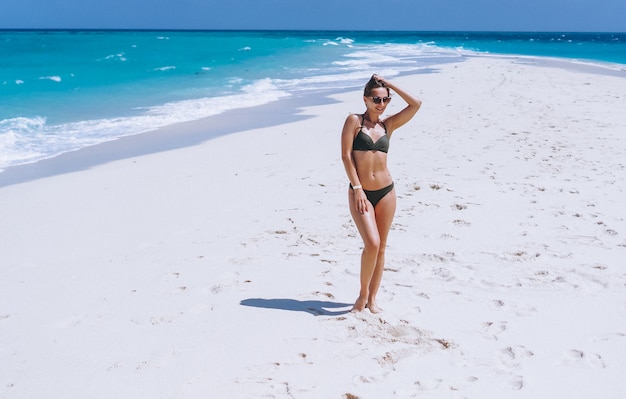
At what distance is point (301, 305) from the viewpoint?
4277mm

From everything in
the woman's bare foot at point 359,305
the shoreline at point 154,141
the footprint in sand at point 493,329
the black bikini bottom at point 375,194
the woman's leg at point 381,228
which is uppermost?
the black bikini bottom at point 375,194

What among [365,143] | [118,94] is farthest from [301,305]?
[118,94]

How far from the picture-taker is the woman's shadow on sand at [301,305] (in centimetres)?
415

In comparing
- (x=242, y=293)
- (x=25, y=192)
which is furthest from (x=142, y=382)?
(x=25, y=192)

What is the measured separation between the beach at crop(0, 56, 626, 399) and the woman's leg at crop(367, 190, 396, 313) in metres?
0.16

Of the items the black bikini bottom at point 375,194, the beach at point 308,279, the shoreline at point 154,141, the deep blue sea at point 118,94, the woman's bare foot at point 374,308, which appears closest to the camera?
the beach at point 308,279

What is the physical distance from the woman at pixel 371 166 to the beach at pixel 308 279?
63 cm

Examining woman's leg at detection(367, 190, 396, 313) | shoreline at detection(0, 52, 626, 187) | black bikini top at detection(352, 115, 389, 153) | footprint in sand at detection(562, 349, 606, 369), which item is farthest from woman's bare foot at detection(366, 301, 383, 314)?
shoreline at detection(0, 52, 626, 187)

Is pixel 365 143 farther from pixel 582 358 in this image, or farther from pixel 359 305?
pixel 582 358

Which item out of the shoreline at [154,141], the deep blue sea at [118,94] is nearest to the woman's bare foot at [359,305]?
the shoreline at [154,141]

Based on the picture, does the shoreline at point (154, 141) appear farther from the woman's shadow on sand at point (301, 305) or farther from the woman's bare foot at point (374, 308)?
the woman's bare foot at point (374, 308)

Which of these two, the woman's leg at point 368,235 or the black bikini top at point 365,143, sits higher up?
the black bikini top at point 365,143

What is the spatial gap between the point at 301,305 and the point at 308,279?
0.49 meters

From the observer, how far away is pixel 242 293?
14.7 ft
